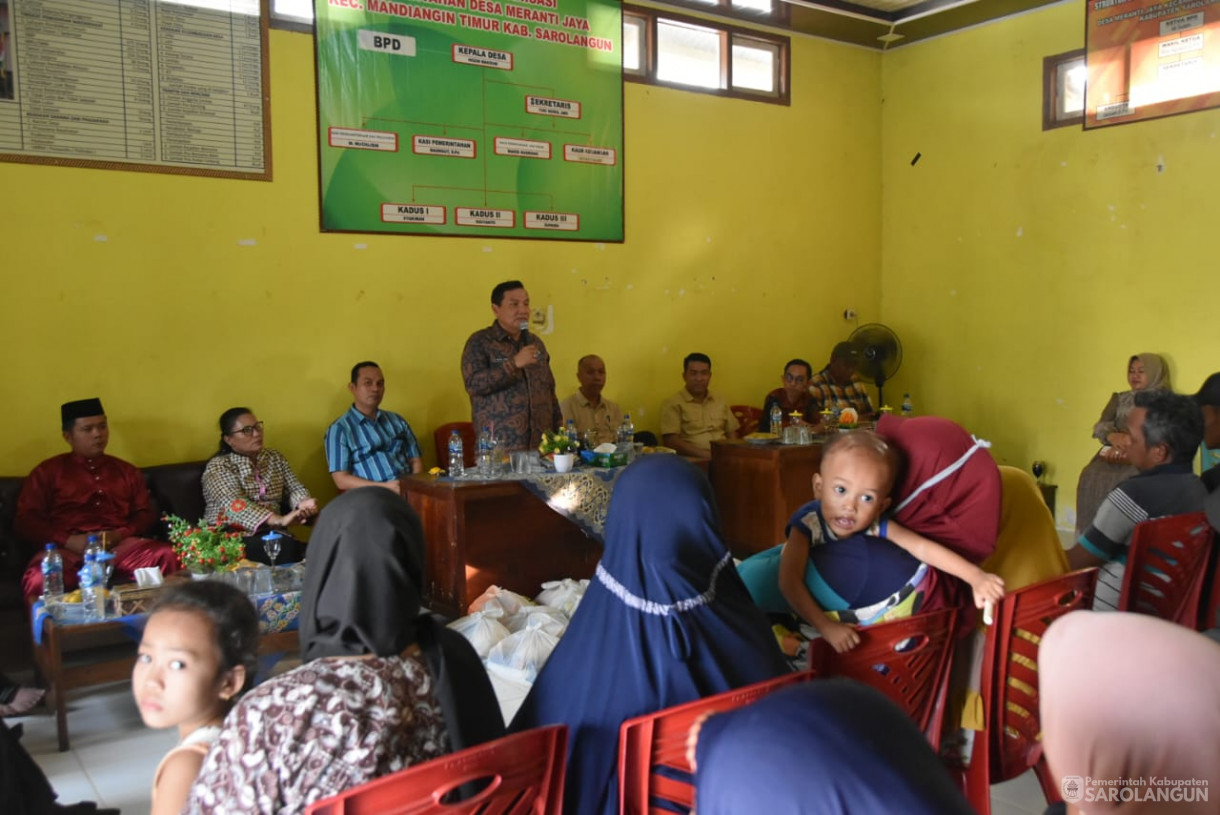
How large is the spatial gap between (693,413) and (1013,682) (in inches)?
174

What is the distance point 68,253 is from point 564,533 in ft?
9.58

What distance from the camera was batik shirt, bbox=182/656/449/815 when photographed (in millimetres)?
1318

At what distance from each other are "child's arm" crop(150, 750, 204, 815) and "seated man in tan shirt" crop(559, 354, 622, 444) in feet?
14.6

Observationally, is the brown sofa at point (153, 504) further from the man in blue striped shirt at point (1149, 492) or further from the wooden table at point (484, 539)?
the man in blue striped shirt at point (1149, 492)

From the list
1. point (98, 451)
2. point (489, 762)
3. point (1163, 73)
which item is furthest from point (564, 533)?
point (1163, 73)

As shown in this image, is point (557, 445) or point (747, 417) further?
point (747, 417)

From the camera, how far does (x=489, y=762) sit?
1302mm

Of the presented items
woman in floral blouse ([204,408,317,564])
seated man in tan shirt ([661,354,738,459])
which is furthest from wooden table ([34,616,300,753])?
seated man in tan shirt ([661,354,738,459])

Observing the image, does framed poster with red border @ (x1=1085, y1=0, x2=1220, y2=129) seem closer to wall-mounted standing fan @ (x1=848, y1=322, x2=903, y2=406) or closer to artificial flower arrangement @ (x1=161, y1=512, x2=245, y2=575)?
wall-mounted standing fan @ (x1=848, y1=322, x2=903, y2=406)

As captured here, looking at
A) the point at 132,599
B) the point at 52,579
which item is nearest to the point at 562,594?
the point at 132,599

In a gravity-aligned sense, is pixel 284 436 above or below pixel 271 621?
above

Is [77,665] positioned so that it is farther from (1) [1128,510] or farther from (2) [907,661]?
(1) [1128,510]

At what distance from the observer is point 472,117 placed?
581cm

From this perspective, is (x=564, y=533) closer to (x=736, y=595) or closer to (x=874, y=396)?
(x=736, y=595)
